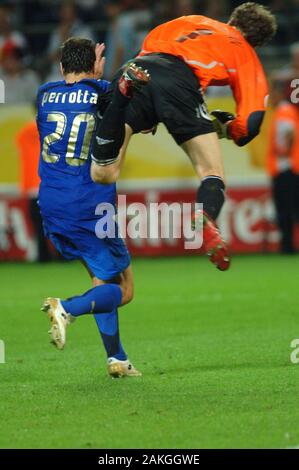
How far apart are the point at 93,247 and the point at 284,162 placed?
1013cm

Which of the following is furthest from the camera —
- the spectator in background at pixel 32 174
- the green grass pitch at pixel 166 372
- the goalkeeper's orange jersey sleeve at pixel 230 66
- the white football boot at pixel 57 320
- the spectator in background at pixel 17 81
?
the spectator in background at pixel 17 81

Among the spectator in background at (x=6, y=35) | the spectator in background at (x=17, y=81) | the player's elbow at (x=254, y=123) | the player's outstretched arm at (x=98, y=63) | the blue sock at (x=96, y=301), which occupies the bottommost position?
the spectator in background at (x=17, y=81)

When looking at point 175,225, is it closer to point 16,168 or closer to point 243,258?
point 243,258

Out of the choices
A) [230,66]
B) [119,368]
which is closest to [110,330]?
[119,368]

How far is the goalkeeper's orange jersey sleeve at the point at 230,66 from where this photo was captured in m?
7.63

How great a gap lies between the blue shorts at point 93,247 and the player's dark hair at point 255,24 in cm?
169

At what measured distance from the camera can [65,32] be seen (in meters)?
19.0

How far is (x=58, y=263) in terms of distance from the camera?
17.9 meters

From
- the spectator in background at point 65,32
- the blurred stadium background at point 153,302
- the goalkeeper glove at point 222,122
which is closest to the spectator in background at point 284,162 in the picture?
the blurred stadium background at point 153,302

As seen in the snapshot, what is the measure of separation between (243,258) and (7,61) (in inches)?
198

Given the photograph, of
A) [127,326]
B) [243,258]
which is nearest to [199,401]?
[127,326]

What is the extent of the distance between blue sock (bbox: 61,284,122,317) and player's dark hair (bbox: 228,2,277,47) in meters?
2.00

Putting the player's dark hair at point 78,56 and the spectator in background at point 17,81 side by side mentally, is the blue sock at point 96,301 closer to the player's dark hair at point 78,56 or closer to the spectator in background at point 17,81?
the player's dark hair at point 78,56

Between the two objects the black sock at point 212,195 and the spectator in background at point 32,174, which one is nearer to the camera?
the black sock at point 212,195
